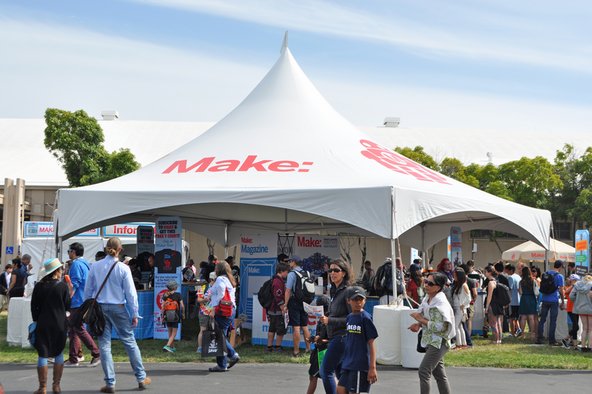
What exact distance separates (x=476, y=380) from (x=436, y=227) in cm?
1056

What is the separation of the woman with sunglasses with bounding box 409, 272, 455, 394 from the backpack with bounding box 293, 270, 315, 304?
173 inches

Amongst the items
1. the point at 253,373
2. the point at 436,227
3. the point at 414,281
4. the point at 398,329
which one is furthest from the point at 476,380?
the point at 436,227

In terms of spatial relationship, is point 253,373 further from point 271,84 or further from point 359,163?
point 271,84

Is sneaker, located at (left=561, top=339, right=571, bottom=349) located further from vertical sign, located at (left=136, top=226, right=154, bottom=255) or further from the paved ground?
vertical sign, located at (left=136, top=226, right=154, bottom=255)

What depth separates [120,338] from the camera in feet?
29.7

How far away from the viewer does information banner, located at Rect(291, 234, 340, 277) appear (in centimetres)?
1758

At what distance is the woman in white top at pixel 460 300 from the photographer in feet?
43.5

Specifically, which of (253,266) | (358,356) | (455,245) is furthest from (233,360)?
(455,245)

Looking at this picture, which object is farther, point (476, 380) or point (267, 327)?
point (267, 327)

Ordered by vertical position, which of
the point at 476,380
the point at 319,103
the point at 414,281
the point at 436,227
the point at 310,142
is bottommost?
the point at 476,380

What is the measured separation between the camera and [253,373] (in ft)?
35.1

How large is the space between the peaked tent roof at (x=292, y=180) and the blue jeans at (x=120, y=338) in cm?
410

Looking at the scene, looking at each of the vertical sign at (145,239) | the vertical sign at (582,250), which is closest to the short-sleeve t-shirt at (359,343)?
the vertical sign at (145,239)

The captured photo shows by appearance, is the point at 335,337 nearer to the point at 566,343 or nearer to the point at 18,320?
the point at 18,320
